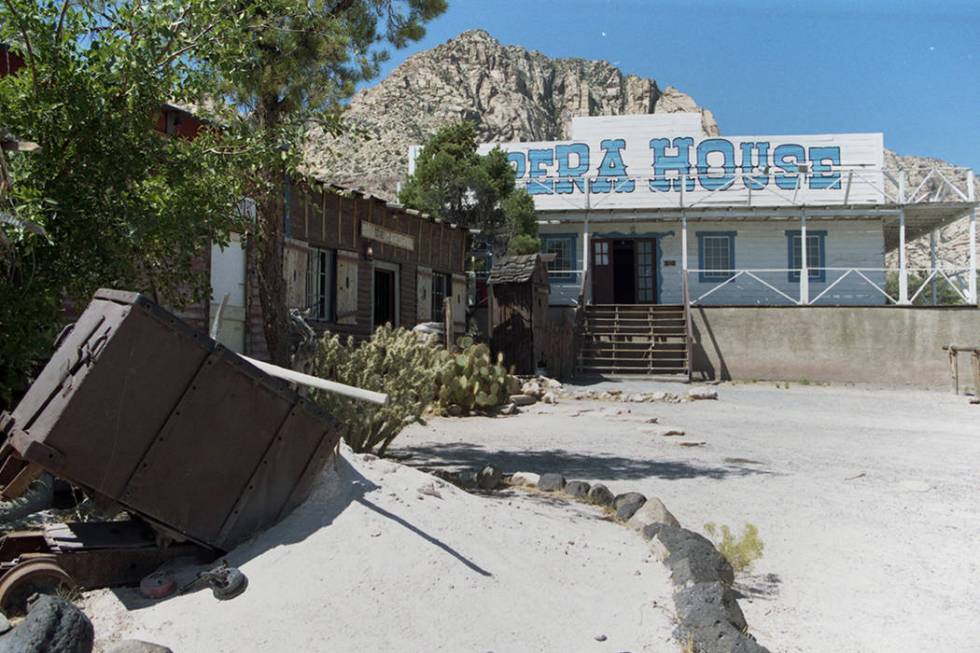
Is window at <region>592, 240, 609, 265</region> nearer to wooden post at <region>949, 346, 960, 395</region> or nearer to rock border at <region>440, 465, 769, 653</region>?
wooden post at <region>949, 346, 960, 395</region>

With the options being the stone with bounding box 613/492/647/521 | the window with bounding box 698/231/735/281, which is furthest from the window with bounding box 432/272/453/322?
the stone with bounding box 613/492/647/521

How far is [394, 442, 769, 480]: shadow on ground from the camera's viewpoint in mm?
7660

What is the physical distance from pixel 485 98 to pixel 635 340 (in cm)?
5696

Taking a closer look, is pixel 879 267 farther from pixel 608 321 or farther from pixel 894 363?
pixel 608 321

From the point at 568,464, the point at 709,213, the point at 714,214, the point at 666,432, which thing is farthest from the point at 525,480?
the point at 714,214

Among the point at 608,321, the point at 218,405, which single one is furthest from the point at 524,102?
the point at 218,405

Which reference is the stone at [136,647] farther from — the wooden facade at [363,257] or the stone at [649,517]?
the wooden facade at [363,257]

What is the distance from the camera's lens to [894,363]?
19312 mm

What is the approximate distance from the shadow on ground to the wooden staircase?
10.3 m

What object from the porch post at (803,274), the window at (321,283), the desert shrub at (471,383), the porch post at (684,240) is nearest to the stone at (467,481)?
the desert shrub at (471,383)

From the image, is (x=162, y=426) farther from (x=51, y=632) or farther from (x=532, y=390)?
(x=532, y=390)

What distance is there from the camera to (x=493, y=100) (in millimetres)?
73125

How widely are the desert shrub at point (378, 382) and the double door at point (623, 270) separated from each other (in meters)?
15.2

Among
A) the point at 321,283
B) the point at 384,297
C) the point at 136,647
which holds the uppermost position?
the point at 321,283
